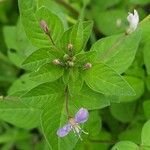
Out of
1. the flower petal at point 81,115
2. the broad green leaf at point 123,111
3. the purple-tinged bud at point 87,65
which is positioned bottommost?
the broad green leaf at point 123,111

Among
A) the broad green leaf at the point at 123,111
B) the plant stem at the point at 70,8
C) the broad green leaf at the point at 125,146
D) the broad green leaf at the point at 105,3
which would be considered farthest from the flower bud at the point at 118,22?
the broad green leaf at the point at 125,146

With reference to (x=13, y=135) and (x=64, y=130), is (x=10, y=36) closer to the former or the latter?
(x=13, y=135)

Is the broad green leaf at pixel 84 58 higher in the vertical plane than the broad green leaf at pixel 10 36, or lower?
higher

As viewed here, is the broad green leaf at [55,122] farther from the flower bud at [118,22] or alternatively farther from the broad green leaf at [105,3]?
the broad green leaf at [105,3]

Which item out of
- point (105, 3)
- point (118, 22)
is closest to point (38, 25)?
point (118, 22)

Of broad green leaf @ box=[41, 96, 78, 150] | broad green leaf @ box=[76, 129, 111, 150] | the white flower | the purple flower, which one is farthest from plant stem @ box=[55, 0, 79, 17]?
the purple flower

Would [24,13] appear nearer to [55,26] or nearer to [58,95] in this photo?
[55,26]
